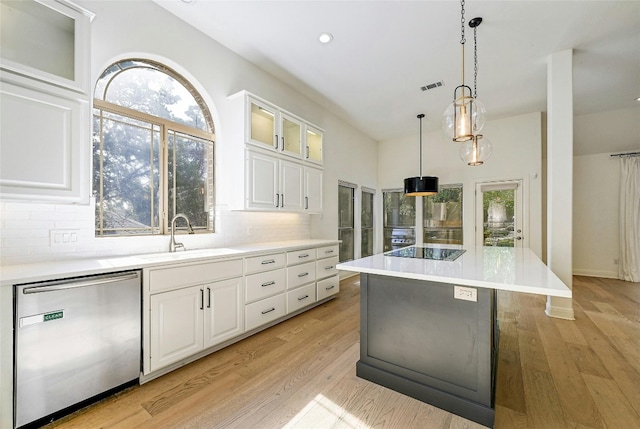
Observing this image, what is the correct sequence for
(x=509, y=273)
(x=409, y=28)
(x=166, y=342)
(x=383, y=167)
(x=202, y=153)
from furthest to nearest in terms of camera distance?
(x=383, y=167) < (x=202, y=153) < (x=409, y=28) < (x=166, y=342) < (x=509, y=273)

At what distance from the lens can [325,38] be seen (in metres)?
3.00

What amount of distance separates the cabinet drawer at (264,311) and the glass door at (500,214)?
457 centimetres

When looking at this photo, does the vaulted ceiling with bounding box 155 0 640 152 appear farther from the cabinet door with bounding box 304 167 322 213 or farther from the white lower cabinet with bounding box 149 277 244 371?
the white lower cabinet with bounding box 149 277 244 371

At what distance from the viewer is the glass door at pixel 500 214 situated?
5203mm

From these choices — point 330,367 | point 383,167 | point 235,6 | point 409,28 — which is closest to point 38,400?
point 330,367

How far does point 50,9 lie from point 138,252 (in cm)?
182

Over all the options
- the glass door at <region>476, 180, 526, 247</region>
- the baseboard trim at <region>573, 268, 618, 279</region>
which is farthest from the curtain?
the glass door at <region>476, 180, 526, 247</region>

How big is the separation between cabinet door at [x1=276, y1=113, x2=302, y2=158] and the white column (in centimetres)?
326

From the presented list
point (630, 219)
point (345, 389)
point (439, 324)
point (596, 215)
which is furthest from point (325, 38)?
point (630, 219)

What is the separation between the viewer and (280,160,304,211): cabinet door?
3471 millimetres

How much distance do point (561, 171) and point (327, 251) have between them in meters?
3.15

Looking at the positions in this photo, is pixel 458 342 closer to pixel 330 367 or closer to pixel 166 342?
pixel 330 367

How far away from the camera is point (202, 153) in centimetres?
307

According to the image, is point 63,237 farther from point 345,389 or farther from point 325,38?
point 325,38
